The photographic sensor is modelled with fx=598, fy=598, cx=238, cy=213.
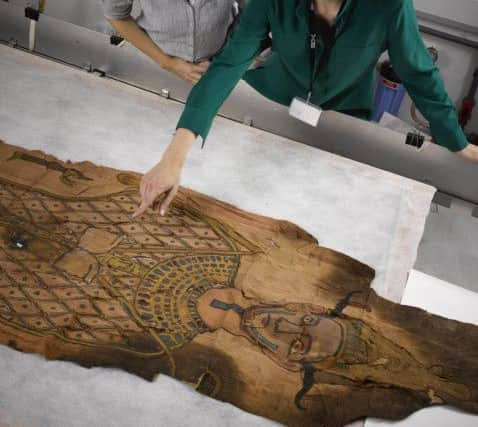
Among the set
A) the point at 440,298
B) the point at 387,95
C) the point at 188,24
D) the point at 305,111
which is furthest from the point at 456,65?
the point at 440,298

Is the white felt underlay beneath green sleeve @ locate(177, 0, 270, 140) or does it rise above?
beneath

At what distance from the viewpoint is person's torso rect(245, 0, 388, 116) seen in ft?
4.36

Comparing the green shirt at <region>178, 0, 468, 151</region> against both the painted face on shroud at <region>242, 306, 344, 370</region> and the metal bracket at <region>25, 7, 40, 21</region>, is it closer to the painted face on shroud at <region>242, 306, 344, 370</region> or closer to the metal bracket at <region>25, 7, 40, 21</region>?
the painted face on shroud at <region>242, 306, 344, 370</region>

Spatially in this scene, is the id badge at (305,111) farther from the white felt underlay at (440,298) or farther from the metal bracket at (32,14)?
the metal bracket at (32,14)

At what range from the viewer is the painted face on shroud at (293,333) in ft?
3.98

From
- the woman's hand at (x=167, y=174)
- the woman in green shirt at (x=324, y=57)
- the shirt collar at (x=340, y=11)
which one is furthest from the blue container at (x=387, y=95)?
the woman's hand at (x=167, y=174)

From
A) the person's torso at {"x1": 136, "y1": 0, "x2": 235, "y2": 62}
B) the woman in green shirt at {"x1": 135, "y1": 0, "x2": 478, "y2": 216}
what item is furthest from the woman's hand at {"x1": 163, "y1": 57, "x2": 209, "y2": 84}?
the woman in green shirt at {"x1": 135, "y1": 0, "x2": 478, "y2": 216}

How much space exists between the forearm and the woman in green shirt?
40cm

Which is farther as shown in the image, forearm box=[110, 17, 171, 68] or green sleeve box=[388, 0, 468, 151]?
forearm box=[110, 17, 171, 68]

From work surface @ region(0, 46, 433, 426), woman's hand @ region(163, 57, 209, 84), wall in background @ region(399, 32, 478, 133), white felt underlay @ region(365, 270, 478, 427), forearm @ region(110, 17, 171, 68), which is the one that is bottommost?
white felt underlay @ region(365, 270, 478, 427)

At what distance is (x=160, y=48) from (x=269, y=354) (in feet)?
3.28

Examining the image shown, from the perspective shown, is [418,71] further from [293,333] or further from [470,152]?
[293,333]

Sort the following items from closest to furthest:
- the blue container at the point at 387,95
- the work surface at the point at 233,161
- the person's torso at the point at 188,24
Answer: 1. the work surface at the point at 233,161
2. the person's torso at the point at 188,24
3. the blue container at the point at 387,95

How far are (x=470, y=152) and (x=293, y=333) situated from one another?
70cm
